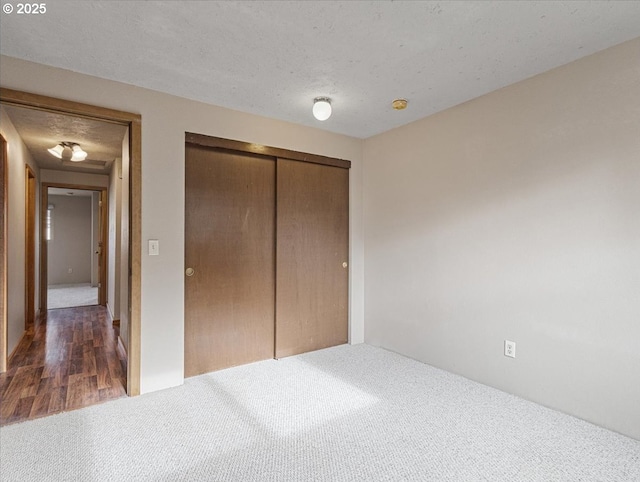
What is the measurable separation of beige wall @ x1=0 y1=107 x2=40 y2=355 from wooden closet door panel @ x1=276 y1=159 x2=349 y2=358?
2487mm

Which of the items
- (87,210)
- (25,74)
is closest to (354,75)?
(25,74)

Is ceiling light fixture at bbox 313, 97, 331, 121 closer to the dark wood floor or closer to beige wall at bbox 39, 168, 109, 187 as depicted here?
the dark wood floor

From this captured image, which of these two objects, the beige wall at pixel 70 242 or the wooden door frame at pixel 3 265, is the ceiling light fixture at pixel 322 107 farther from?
the beige wall at pixel 70 242

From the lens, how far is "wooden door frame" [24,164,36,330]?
4289mm

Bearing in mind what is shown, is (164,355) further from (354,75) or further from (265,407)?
(354,75)

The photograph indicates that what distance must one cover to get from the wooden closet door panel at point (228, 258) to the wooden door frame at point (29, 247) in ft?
9.33

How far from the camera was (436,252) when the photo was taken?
3135 mm

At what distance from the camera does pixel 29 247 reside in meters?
4.39

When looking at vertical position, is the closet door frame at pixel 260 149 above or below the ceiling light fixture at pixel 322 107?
below

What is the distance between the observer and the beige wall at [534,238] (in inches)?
80.5

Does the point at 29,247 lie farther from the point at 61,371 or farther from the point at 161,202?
the point at 161,202

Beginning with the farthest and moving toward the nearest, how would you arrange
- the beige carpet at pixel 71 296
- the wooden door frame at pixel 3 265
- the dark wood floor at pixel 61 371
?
the beige carpet at pixel 71 296
the wooden door frame at pixel 3 265
the dark wood floor at pixel 61 371

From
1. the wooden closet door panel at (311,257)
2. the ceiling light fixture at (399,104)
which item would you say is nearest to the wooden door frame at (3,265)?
the wooden closet door panel at (311,257)

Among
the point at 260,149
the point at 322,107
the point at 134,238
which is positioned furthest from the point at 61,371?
the point at 322,107
